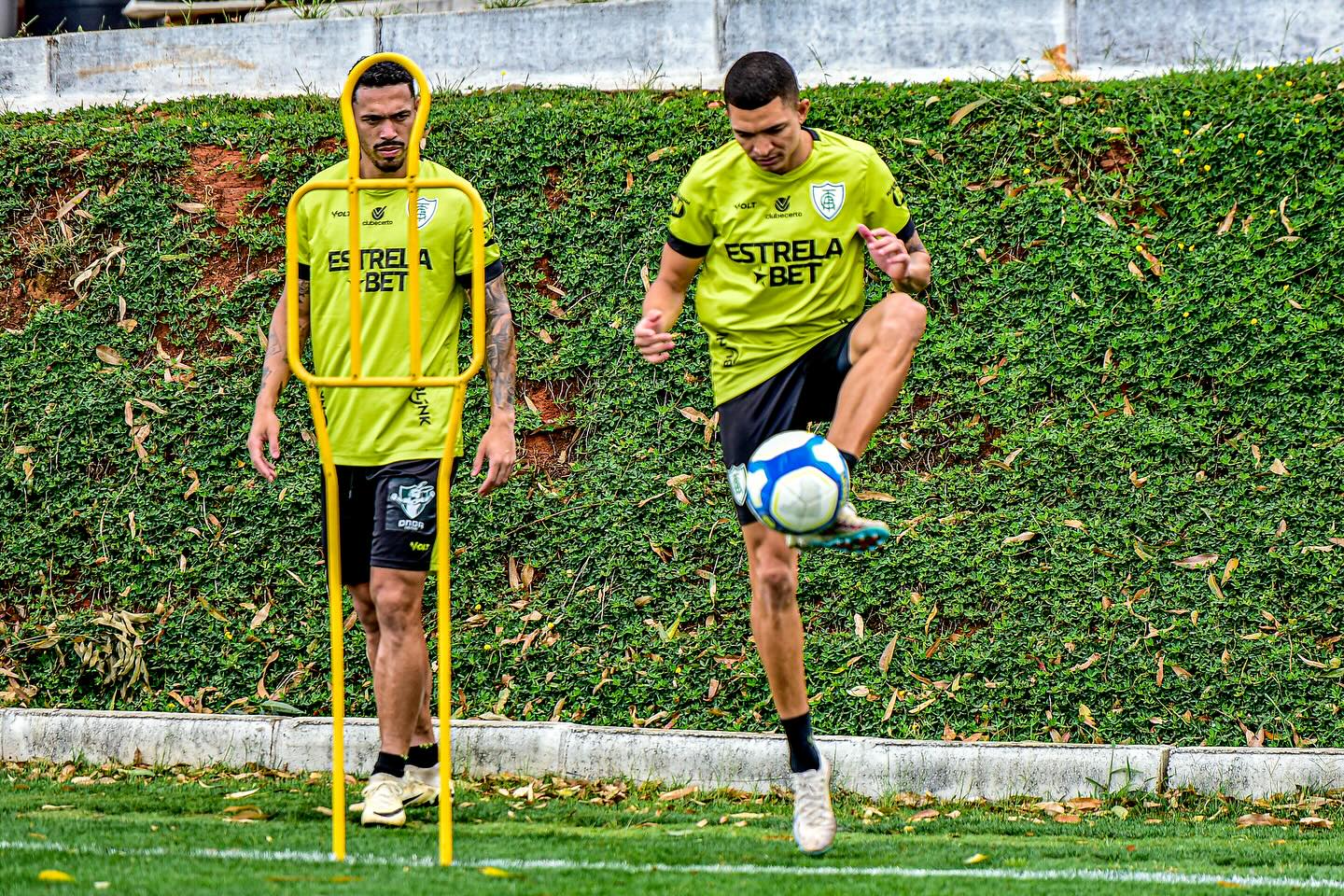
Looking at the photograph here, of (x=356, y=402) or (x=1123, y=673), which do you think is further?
(x=1123, y=673)

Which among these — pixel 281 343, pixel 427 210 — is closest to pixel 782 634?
pixel 427 210

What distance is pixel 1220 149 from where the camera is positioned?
686 cm

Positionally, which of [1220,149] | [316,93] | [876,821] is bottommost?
[876,821]

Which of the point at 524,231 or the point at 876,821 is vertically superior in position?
the point at 524,231

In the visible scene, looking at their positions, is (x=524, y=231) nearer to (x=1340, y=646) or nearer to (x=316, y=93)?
(x=316, y=93)

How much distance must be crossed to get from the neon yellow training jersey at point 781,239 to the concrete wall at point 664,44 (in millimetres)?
2982

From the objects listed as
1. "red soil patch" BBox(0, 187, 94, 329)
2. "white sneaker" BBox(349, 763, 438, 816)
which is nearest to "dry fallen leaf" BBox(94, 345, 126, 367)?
"red soil patch" BBox(0, 187, 94, 329)

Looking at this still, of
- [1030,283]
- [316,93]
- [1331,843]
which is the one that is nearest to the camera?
[1331,843]

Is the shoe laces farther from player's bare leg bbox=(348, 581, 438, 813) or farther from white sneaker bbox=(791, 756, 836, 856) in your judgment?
player's bare leg bbox=(348, 581, 438, 813)

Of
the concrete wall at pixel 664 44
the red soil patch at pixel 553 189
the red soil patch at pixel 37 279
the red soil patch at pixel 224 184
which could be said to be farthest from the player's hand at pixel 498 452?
the red soil patch at pixel 37 279

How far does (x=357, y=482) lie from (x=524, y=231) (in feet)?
8.02

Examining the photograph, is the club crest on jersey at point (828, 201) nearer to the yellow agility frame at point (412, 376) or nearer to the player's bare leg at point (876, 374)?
the player's bare leg at point (876, 374)

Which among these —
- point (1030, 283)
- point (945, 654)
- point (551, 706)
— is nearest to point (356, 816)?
point (551, 706)

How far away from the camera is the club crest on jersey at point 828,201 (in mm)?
5016
